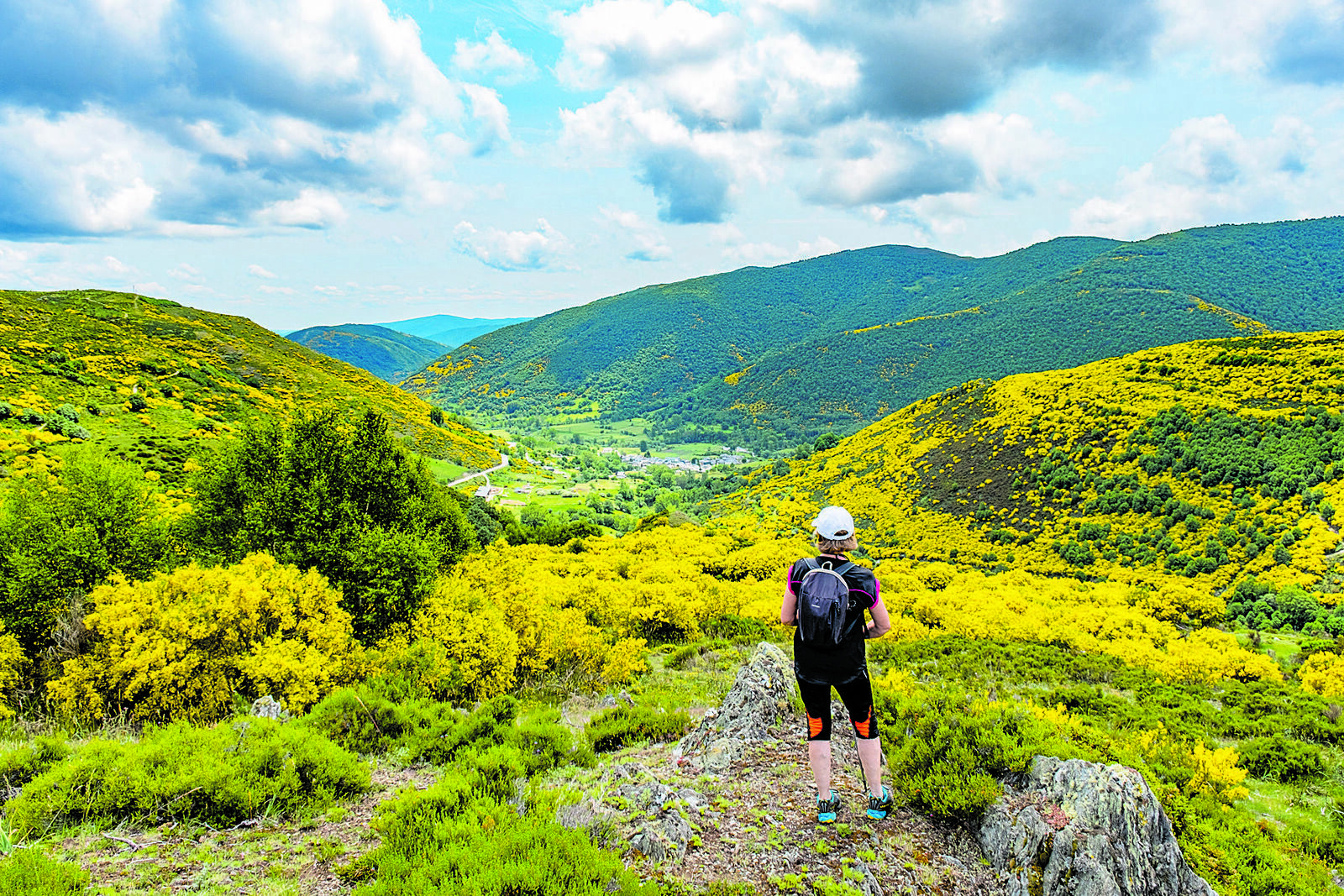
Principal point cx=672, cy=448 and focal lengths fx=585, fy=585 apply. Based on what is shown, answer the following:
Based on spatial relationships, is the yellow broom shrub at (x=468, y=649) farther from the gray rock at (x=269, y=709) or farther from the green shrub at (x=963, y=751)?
the green shrub at (x=963, y=751)

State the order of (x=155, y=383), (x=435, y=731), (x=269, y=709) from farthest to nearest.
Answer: (x=155, y=383), (x=269, y=709), (x=435, y=731)

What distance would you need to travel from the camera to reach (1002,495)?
55.0 metres

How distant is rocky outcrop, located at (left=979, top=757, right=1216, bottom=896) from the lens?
15.3 feet

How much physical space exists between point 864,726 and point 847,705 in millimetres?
389

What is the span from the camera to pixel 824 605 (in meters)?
5.03

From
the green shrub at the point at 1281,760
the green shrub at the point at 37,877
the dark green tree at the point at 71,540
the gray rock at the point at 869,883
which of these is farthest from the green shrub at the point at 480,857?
the dark green tree at the point at 71,540

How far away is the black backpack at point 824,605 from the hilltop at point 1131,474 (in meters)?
37.2

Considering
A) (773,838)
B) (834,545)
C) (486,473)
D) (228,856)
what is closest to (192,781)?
(228,856)

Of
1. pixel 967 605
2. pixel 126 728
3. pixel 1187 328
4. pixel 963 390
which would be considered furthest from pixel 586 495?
pixel 1187 328

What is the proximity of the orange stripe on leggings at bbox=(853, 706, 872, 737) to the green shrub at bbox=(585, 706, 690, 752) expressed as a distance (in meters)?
4.27

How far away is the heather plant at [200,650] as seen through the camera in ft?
32.0

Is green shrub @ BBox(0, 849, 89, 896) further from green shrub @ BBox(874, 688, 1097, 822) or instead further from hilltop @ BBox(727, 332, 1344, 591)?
hilltop @ BBox(727, 332, 1344, 591)

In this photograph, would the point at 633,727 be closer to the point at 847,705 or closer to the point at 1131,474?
the point at 847,705

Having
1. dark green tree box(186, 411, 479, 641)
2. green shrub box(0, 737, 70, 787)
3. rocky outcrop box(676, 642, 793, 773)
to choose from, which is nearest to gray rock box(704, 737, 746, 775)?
rocky outcrop box(676, 642, 793, 773)
